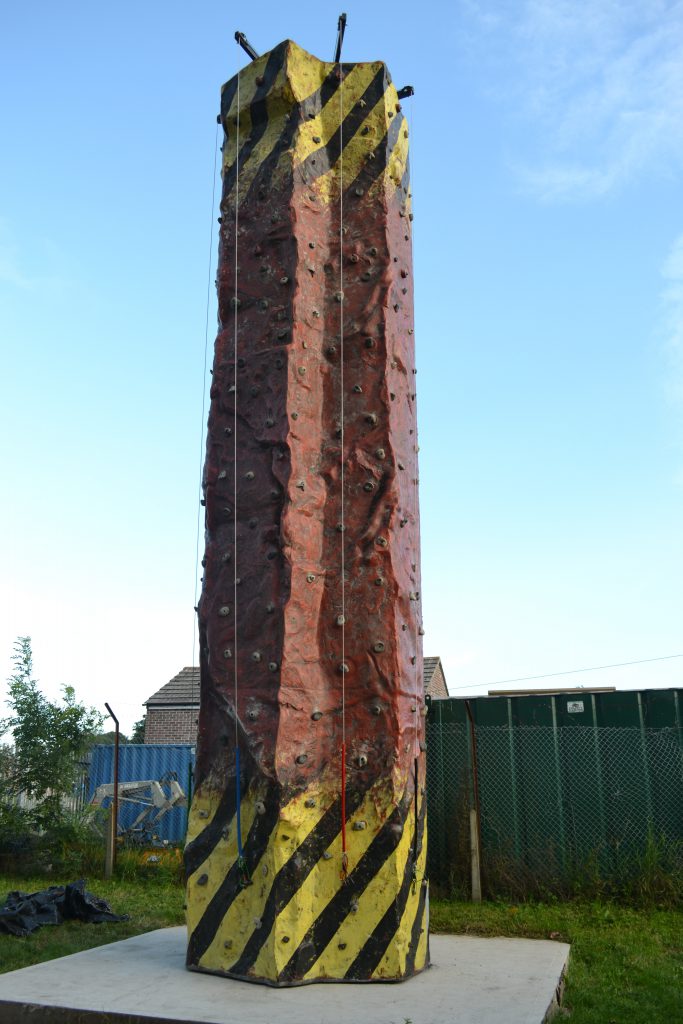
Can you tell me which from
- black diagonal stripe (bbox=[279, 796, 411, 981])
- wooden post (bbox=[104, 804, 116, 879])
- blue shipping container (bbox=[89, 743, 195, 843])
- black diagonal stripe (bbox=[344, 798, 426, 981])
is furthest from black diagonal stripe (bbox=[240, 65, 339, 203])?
blue shipping container (bbox=[89, 743, 195, 843])

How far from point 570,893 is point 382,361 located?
5346 millimetres

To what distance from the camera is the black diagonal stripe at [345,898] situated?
199 inches

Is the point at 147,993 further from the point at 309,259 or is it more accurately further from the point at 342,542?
the point at 309,259

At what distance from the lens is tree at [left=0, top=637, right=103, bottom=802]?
39.7ft

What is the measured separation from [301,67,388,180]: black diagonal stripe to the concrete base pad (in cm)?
522

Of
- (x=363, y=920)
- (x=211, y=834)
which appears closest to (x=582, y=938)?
(x=363, y=920)

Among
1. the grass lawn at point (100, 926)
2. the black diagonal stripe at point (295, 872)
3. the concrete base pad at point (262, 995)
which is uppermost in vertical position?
the black diagonal stripe at point (295, 872)

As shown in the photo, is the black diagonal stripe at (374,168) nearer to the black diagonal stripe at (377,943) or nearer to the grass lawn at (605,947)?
the black diagonal stripe at (377,943)

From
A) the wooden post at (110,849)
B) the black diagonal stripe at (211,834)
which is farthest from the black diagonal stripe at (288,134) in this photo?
the wooden post at (110,849)

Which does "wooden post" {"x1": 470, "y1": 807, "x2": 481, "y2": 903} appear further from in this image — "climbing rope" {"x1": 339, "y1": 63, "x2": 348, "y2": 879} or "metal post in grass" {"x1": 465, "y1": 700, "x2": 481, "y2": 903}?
"climbing rope" {"x1": 339, "y1": 63, "x2": 348, "y2": 879}

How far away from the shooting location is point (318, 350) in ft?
20.3

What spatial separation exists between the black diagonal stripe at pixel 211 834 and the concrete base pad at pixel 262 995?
61 centimetres

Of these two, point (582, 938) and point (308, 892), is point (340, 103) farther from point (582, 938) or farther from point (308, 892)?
point (582, 938)

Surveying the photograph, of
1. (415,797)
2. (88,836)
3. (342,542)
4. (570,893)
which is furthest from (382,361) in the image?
(88,836)
